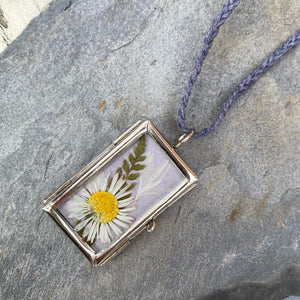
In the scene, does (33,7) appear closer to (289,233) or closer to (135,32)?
(135,32)

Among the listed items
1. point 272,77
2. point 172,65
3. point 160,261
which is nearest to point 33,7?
point 172,65

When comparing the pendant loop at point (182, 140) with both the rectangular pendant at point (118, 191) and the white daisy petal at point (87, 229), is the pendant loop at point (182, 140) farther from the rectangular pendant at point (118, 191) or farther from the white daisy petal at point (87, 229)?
the white daisy petal at point (87, 229)

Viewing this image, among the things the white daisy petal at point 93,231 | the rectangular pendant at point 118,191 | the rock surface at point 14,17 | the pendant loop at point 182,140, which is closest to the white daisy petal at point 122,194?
the rectangular pendant at point 118,191

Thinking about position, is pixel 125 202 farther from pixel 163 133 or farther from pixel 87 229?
pixel 163 133

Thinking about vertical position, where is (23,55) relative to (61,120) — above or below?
above

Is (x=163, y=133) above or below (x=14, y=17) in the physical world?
below

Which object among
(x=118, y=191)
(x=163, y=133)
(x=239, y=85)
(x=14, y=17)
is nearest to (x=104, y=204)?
(x=118, y=191)

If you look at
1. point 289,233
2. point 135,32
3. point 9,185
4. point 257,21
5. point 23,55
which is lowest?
point 289,233
